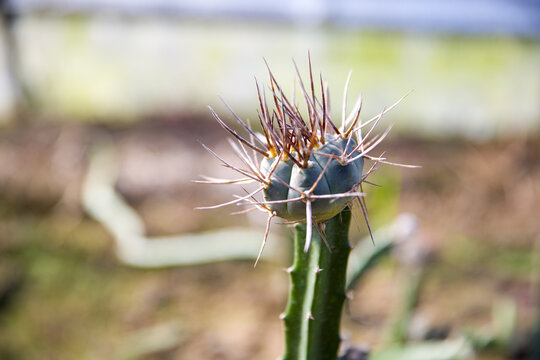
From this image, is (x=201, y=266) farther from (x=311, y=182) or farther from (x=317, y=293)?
(x=311, y=182)

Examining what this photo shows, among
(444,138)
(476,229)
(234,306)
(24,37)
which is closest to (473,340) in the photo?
(234,306)

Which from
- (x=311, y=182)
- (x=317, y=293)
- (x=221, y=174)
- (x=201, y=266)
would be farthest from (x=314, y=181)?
(x=221, y=174)

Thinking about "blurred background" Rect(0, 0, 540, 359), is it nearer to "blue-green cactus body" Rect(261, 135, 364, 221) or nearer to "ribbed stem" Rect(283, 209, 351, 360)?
"ribbed stem" Rect(283, 209, 351, 360)

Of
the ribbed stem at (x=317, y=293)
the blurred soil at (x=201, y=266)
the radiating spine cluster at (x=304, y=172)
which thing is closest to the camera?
the radiating spine cluster at (x=304, y=172)

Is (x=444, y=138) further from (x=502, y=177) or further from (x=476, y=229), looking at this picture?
(x=476, y=229)

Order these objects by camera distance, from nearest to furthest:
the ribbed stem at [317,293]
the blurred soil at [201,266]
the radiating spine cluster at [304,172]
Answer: the radiating spine cluster at [304,172], the ribbed stem at [317,293], the blurred soil at [201,266]

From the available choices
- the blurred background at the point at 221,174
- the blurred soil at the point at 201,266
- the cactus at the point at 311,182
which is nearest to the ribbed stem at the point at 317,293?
the cactus at the point at 311,182

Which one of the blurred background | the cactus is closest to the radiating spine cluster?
the cactus

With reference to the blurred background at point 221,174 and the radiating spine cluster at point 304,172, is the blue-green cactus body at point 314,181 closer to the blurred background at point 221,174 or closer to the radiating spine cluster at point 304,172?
the radiating spine cluster at point 304,172
